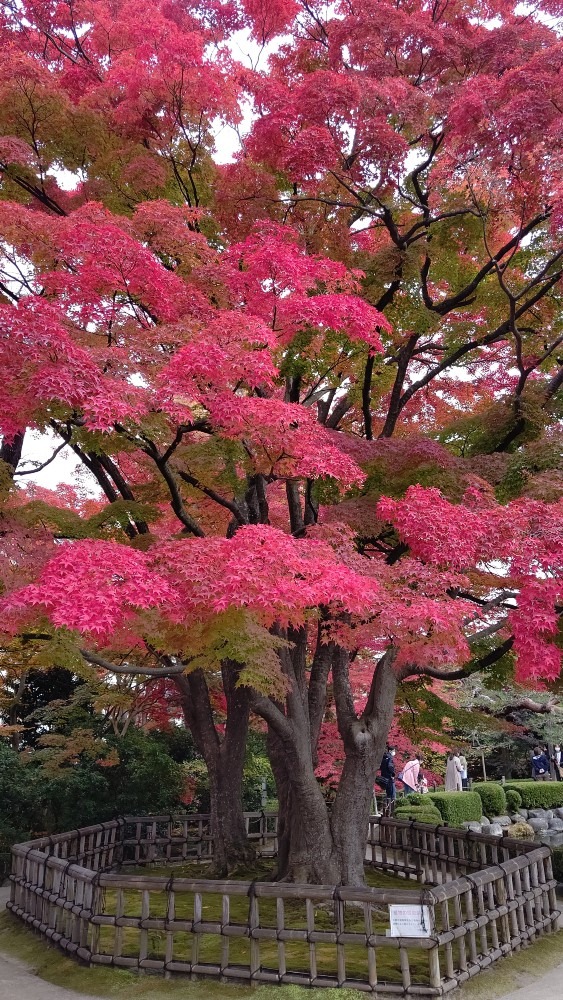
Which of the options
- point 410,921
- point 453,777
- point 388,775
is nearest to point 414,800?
point 388,775

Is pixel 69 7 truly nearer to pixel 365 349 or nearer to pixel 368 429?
pixel 365 349

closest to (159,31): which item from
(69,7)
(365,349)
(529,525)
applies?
(69,7)

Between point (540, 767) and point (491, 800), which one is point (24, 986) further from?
point (540, 767)

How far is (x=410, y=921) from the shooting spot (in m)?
5.80

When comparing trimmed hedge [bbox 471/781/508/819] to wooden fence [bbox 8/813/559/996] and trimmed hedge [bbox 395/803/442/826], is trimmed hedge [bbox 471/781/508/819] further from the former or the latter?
wooden fence [bbox 8/813/559/996]

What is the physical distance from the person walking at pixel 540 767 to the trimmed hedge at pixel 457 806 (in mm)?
7917

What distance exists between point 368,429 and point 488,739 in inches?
677

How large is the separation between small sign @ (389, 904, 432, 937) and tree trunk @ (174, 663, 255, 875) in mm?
5769

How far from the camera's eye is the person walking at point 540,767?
73.7 ft

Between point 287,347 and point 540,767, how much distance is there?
1870cm

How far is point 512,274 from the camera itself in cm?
1080

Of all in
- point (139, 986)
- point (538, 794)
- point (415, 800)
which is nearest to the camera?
point (139, 986)

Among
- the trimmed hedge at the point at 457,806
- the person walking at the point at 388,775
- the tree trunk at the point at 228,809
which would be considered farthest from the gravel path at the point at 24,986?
the person walking at the point at 388,775

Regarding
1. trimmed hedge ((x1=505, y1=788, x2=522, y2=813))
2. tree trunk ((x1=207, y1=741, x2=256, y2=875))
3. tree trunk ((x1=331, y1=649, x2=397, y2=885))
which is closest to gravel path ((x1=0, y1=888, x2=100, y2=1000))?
tree trunk ((x1=331, y1=649, x2=397, y2=885))
